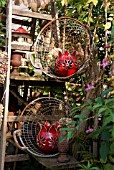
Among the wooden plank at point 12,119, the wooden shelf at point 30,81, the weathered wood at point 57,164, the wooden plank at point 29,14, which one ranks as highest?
the wooden plank at point 29,14

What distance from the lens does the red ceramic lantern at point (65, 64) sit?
7.27ft

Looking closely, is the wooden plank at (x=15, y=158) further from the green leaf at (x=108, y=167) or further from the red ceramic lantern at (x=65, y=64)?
the green leaf at (x=108, y=167)

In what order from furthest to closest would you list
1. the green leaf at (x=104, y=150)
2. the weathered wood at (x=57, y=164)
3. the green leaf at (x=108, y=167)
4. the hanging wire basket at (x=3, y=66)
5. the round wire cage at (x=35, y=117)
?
the round wire cage at (x=35, y=117)
the hanging wire basket at (x=3, y=66)
the weathered wood at (x=57, y=164)
the green leaf at (x=108, y=167)
the green leaf at (x=104, y=150)

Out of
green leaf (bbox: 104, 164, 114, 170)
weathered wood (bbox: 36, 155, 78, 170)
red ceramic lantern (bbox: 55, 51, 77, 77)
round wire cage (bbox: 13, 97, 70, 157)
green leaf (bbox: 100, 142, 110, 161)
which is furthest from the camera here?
round wire cage (bbox: 13, 97, 70, 157)

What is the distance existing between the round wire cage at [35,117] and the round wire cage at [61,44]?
0.33 meters

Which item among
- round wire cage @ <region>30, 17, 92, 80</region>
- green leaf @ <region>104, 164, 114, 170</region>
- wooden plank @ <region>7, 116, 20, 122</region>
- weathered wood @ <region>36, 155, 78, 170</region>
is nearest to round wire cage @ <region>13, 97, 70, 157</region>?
wooden plank @ <region>7, 116, 20, 122</region>

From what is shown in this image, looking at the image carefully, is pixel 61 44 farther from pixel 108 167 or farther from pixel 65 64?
pixel 108 167

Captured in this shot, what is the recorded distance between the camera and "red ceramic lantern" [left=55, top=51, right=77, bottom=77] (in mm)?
2217

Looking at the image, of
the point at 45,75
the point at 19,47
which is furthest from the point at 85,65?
the point at 19,47

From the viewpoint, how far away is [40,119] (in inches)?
97.0

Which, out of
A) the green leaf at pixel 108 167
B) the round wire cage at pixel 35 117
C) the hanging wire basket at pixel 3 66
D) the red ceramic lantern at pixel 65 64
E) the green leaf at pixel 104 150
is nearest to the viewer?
the green leaf at pixel 104 150

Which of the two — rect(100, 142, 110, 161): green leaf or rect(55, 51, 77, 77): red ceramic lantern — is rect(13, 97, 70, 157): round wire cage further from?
rect(100, 142, 110, 161): green leaf

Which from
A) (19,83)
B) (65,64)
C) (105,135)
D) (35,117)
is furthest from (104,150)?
(19,83)

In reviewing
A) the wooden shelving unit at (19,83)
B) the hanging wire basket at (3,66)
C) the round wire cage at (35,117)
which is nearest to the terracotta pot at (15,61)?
the wooden shelving unit at (19,83)
